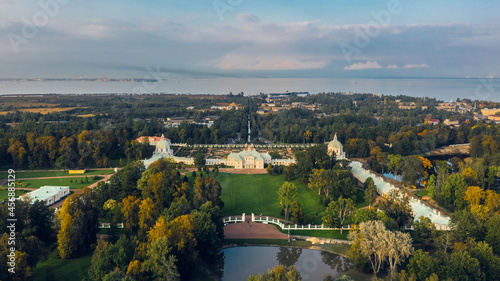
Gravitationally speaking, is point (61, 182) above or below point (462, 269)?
below

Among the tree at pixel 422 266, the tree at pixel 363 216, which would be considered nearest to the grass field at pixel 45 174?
the tree at pixel 363 216

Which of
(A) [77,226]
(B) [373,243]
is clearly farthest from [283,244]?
(A) [77,226]

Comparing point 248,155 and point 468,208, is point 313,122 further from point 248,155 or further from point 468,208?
point 468,208

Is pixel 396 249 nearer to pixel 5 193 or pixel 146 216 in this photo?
pixel 146 216

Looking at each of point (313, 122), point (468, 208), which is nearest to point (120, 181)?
point (468, 208)

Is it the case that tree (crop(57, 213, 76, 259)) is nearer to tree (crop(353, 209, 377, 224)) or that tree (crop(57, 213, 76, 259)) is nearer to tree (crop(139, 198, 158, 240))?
tree (crop(139, 198, 158, 240))
